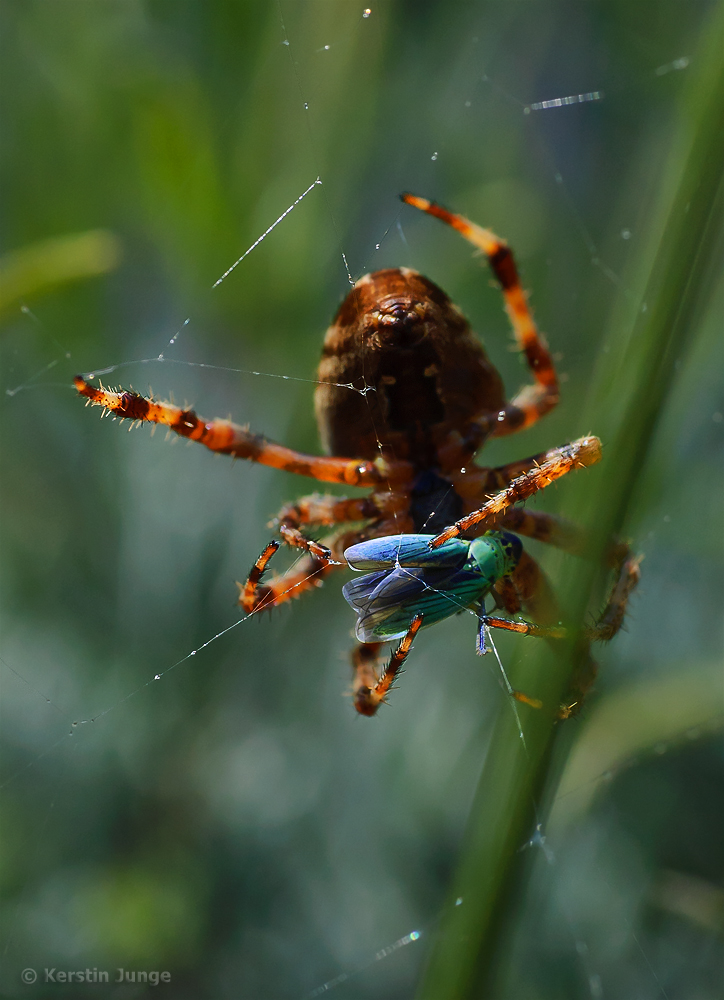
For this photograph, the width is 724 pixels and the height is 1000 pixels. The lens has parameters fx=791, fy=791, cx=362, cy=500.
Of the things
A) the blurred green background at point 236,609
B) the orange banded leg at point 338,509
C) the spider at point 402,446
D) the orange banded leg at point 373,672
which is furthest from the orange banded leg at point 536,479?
the blurred green background at point 236,609

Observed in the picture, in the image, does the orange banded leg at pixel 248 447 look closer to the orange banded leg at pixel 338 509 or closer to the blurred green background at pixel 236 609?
the orange banded leg at pixel 338 509

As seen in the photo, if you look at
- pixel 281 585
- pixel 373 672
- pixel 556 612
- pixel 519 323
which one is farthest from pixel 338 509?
pixel 556 612

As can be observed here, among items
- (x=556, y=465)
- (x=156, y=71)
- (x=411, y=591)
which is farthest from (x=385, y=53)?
(x=411, y=591)

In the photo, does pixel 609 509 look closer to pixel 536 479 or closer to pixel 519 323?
pixel 536 479

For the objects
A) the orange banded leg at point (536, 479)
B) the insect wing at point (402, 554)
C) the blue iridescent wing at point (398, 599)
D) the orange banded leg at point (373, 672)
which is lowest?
the orange banded leg at point (373, 672)

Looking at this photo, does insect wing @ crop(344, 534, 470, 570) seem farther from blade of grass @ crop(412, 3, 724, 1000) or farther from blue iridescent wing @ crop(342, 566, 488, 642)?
blade of grass @ crop(412, 3, 724, 1000)

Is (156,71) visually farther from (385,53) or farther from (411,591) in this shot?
(411,591)

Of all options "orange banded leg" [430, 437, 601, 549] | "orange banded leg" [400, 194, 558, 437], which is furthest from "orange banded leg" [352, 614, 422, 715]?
"orange banded leg" [400, 194, 558, 437]
